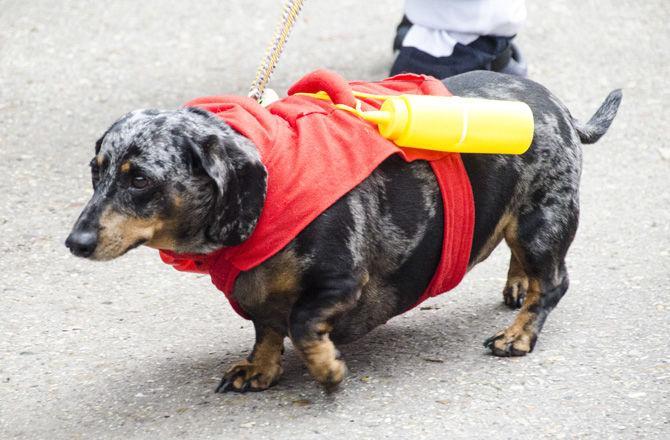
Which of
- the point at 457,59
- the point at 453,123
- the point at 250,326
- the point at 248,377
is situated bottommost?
the point at 250,326

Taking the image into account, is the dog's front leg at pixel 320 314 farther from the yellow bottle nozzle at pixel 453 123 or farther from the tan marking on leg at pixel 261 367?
the yellow bottle nozzle at pixel 453 123

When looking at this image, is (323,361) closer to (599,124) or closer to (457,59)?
(599,124)

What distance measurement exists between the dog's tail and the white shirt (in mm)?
1315

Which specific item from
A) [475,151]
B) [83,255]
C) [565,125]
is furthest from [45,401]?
[565,125]

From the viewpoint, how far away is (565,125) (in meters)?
3.94

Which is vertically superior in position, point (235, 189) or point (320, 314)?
point (235, 189)

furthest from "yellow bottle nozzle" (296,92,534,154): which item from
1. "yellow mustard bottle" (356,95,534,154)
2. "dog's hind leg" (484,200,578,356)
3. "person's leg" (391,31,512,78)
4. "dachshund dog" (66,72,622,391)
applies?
"person's leg" (391,31,512,78)

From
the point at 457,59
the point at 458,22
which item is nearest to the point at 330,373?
the point at 457,59

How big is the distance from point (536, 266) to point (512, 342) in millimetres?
290

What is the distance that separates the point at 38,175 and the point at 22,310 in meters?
1.61

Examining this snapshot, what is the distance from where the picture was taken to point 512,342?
3.92 metres

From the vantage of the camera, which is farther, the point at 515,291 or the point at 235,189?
the point at 515,291

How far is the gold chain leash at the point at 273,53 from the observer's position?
3.90 m

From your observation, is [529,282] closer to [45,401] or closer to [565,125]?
[565,125]
